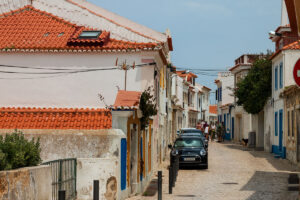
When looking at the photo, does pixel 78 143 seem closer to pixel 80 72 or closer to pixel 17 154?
pixel 17 154

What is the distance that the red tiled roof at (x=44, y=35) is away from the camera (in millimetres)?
22094

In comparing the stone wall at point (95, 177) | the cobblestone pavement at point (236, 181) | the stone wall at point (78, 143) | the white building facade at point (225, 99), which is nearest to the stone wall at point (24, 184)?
the stone wall at point (95, 177)

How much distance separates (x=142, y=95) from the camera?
669 inches

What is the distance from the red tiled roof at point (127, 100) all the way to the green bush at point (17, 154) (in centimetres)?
509

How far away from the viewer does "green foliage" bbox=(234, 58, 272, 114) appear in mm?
38000

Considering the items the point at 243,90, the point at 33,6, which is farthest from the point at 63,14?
the point at 243,90

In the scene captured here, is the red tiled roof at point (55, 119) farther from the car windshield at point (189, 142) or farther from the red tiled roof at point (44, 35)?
the car windshield at point (189, 142)

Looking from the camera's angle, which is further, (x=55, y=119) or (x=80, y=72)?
(x=80, y=72)

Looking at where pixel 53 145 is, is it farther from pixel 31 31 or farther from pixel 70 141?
pixel 31 31

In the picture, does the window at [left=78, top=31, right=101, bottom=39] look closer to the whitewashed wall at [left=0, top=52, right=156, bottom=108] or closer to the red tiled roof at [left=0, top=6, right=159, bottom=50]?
the red tiled roof at [left=0, top=6, right=159, bottom=50]

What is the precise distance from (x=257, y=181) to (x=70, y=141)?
904 cm

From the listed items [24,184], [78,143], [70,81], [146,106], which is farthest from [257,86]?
[24,184]

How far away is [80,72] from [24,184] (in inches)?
543

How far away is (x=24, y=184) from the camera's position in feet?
29.2
